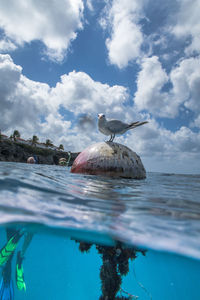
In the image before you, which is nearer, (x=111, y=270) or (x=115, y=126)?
(x=111, y=270)

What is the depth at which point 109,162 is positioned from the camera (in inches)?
249

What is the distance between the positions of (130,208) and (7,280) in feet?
21.4

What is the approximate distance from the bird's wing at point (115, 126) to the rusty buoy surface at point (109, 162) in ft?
2.07

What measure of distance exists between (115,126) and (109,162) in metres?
1.78

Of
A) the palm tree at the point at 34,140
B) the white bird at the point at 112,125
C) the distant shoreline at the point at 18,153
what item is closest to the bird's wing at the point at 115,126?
the white bird at the point at 112,125

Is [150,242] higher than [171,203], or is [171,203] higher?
[171,203]

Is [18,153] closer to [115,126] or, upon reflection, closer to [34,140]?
[34,140]

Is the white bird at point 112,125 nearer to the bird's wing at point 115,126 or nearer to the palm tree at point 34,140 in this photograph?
the bird's wing at point 115,126

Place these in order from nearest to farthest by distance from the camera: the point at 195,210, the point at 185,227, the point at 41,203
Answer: the point at 185,227 < the point at 41,203 < the point at 195,210

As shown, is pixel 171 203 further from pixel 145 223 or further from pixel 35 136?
pixel 35 136

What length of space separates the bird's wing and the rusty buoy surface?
0.63m

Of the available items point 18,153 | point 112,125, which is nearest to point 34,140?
point 18,153

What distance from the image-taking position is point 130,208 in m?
2.48

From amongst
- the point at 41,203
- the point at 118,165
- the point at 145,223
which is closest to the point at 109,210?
the point at 145,223
